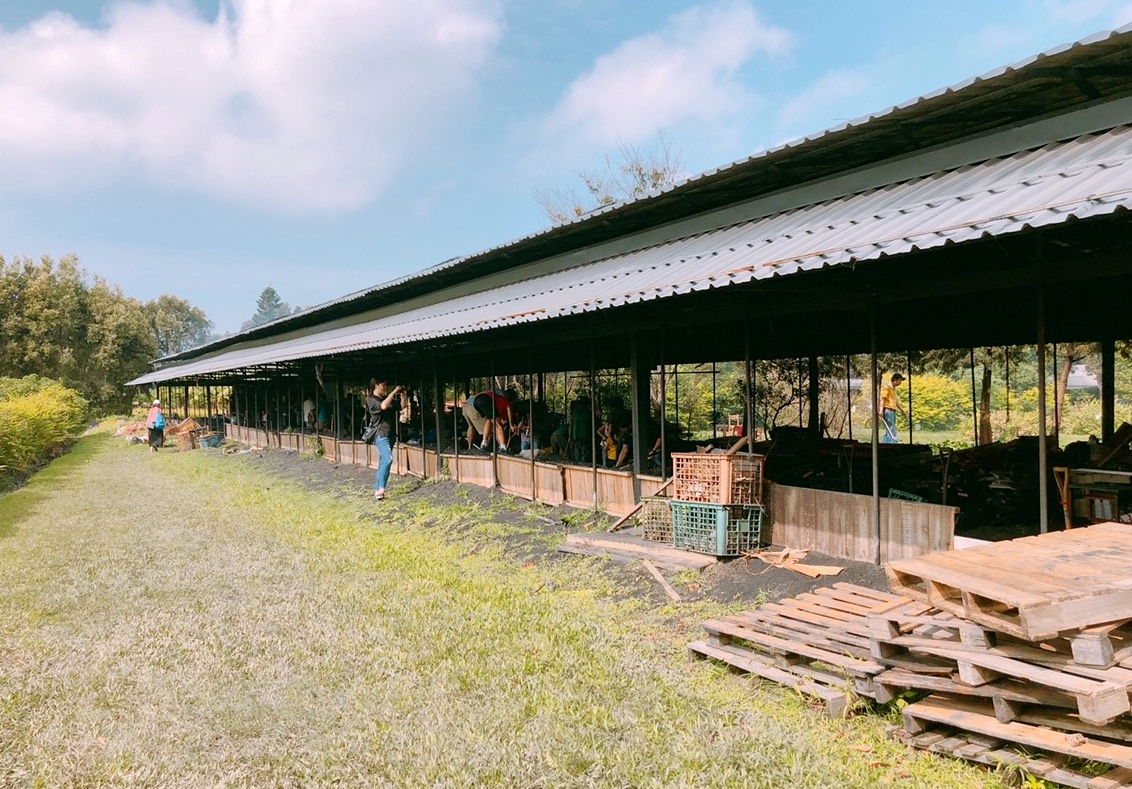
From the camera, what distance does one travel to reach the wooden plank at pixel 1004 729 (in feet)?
9.87

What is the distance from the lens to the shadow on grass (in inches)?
476

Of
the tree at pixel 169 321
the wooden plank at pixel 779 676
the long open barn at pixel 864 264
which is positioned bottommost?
the wooden plank at pixel 779 676

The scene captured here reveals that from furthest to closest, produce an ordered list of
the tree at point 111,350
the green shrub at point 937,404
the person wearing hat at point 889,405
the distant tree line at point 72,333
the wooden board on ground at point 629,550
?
the tree at point 111,350 < the distant tree line at point 72,333 < the green shrub at point 937,404 < the person wearing hat at point 889,405 < the wooden board on ground at point 629,550

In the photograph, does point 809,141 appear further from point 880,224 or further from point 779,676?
point 779,676

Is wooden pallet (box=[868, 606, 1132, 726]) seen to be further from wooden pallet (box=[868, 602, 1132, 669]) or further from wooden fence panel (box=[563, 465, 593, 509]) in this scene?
wooden fence panel (box=[563, 465, 593, 509])

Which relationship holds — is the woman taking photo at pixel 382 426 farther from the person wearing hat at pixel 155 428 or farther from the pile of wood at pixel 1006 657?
the person wearing hat at pixel 155 428

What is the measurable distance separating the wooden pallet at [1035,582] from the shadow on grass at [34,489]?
38.8 feet

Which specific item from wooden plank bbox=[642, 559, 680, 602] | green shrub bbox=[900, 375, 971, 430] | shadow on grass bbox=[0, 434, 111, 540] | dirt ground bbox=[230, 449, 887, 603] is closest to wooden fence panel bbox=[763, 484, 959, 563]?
dirt ground bbox=[230, 449, 887, 603]

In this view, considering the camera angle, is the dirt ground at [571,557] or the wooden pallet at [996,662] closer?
the wooden pallet at [996,662]

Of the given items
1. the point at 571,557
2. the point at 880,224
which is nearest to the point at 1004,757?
the point at 880,224

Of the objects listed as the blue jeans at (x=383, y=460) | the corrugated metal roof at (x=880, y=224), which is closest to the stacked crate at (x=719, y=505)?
the corrugated metal roof at (x=880, y=224)

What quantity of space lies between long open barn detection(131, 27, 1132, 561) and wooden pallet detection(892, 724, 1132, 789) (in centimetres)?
272

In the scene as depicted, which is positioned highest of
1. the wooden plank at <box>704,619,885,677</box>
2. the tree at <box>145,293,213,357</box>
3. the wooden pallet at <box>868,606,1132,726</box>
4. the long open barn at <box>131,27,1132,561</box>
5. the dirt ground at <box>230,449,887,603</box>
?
the tree at <box>145,293,213,357</box>

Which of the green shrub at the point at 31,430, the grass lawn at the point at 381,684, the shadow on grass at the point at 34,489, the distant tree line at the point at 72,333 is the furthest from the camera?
the distant tree line at the point at 72,333
